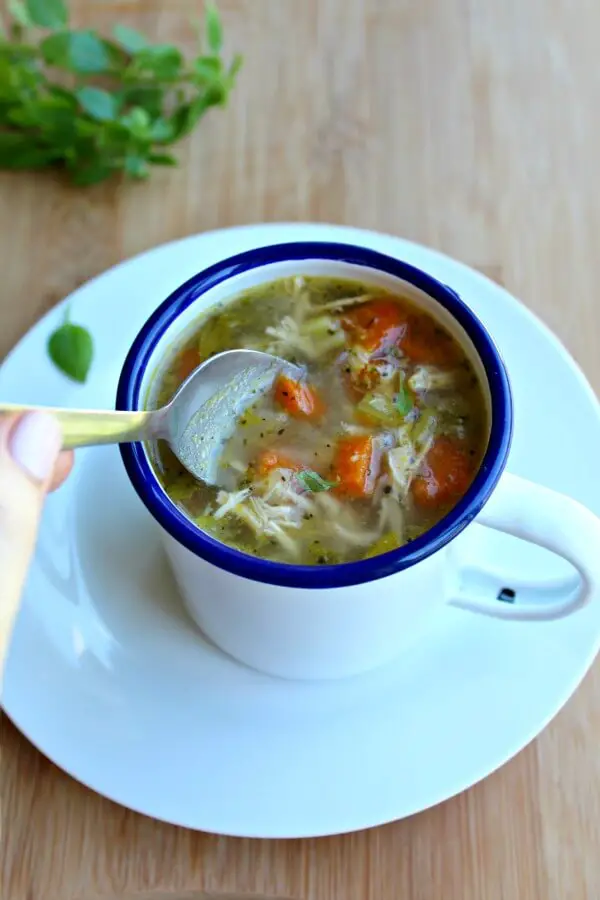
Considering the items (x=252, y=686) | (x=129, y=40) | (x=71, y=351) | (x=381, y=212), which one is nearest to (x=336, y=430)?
(x=252, y=686)

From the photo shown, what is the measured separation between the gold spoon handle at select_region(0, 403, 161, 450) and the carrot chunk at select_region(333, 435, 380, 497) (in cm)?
20

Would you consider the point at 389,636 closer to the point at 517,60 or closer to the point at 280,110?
the point at 280,110

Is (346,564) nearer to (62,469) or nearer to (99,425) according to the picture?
(99,425)

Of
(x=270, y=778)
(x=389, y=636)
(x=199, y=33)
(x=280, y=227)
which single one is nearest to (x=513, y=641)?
(x=389, y=636)

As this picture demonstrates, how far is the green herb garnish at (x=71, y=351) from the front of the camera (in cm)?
129

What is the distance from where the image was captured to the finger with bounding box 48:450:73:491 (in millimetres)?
1140

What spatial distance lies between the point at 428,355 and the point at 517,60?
954 mm

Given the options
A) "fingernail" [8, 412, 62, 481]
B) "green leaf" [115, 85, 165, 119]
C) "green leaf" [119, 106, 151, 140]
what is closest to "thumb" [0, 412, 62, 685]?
"fingernail" [8, 412, 62, 481]

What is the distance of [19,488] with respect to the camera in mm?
855

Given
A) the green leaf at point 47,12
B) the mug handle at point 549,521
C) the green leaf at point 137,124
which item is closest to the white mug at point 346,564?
the mug handle at point 549,521

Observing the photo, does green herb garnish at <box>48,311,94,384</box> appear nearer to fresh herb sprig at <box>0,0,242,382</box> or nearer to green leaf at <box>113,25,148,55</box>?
fresh herb sprig at <box>0,0,242,382</box>

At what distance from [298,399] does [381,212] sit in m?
0.63

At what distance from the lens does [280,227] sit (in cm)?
140

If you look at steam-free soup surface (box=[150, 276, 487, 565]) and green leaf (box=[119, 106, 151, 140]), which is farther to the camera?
green leaf (box=[119, 106, 151, 140])
